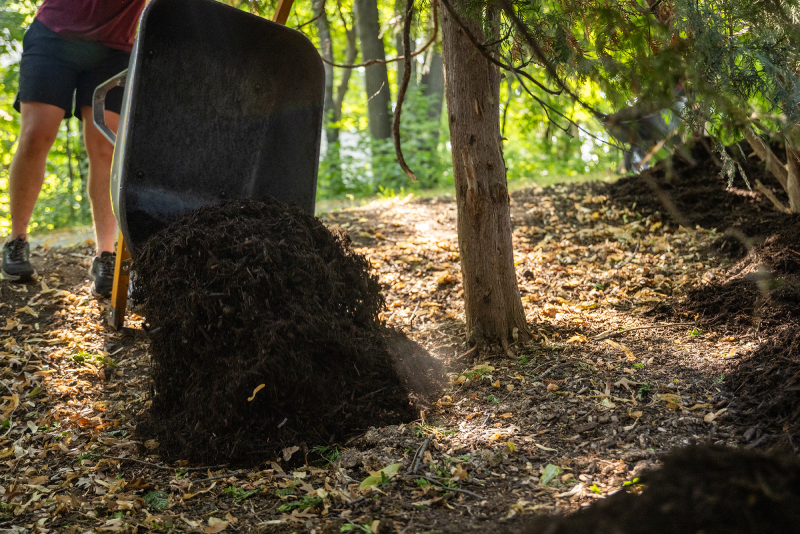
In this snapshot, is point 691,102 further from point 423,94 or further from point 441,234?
point 423,94

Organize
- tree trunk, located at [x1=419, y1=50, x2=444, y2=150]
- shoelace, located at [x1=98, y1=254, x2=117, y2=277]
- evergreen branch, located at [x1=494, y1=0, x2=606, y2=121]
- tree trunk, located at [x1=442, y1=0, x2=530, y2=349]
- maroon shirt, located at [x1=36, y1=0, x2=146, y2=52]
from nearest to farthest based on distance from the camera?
evergreen branch, located at [x1=494, y1=0, x2=606, y2=121]
tree trunk, located at [x1=442, y1=0, x2=530, y2=349]
maroon shirt, located at [x1=36, y1=0, x2=146, y2=52]
shoelace, located at [x1=98, y1=254, x2=117, y2=277]
tree trunk, located at [x1=419, y1=50, x2=444, y2=150]

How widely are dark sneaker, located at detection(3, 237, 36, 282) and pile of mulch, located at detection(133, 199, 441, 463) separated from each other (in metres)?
1.62

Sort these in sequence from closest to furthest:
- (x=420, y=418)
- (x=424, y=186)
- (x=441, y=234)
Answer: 1. (x=420, y=418)
2. (x=441, y=234)
3. (x=424, y=186)

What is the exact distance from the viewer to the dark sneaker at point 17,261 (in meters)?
3.48

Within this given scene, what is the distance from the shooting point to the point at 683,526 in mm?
1136

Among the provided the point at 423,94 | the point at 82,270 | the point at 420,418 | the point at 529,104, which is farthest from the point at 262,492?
the point at 423,94


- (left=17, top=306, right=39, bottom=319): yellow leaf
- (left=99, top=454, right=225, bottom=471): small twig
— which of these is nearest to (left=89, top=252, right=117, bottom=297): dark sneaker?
(left=17, top=306, right=39, bottom=319): yellow leaf

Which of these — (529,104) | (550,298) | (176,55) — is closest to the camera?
(176,55)

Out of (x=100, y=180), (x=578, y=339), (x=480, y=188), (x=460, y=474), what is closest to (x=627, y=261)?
(x=578, y=339)

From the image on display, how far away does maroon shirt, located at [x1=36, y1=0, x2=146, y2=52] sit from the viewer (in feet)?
A: 10.1

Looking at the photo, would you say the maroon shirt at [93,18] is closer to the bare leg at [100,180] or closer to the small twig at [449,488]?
the bare leg at [100,180]

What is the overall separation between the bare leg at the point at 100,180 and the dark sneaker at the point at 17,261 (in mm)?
450

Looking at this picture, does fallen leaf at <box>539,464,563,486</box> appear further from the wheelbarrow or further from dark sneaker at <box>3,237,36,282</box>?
dark sneaker at <box>3,237,36,282</box>

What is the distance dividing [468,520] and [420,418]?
657 mm
